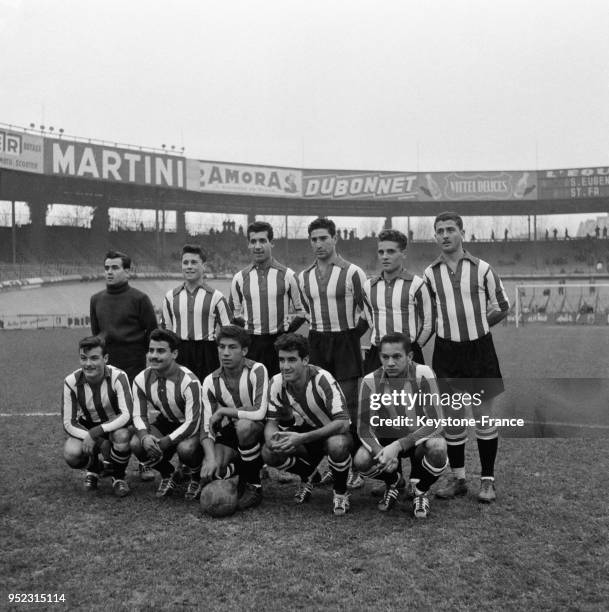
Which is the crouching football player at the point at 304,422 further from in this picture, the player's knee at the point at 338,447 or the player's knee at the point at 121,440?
the player's knee at the point at 121,440

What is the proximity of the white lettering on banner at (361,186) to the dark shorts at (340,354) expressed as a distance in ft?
105

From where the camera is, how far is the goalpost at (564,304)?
27.5 meters

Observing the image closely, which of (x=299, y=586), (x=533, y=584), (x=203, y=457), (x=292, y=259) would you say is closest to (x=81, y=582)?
(x=299, y=586)

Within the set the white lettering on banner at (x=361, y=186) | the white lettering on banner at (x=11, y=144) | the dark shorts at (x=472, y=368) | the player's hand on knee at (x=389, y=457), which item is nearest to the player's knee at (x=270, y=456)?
the player's hand on knee at (x=389, y=457)

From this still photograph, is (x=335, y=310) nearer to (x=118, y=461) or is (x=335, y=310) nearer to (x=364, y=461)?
(x=364, y=461)

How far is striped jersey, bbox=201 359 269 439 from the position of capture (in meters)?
4.03

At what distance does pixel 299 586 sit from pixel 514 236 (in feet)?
141

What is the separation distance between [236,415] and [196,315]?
1166 millimetres

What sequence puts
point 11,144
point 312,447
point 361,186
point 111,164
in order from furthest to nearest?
point 361,186 < point 111,164 < point 11,144 < point 312,447

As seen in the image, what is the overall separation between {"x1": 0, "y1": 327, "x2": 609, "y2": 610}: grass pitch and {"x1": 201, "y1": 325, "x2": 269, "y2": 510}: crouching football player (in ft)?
0.82

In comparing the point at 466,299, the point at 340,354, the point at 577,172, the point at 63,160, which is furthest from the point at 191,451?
the point at 577,172

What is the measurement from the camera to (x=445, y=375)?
13.8 feet

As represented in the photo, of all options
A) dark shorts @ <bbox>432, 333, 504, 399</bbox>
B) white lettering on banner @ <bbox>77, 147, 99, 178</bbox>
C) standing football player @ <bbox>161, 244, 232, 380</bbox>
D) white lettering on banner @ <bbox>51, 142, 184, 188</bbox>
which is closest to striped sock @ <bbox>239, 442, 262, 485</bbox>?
standing football player @ <bbox>161, 244, 232, 380</bbox>

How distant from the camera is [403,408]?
382 cm
